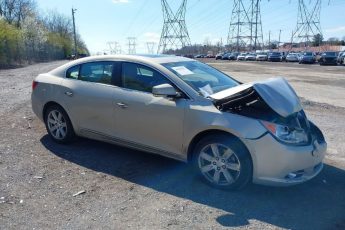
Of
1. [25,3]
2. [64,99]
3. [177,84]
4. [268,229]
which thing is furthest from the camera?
[25,3]

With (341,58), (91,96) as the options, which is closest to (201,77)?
(91,96)

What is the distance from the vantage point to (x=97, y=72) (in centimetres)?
593

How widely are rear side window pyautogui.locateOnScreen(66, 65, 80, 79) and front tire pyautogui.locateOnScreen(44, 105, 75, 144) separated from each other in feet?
1.77

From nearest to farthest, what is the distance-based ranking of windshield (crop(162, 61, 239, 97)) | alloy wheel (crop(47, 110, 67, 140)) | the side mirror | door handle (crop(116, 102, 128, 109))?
the side mirror → windshield (crop(162, 61, 239, 97)) → door handle (crop(116, 102, 128, 109)) → alloy wheel (crop(47, 110, 67, 140))

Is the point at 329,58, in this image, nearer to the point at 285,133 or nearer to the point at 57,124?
the point at 57,124

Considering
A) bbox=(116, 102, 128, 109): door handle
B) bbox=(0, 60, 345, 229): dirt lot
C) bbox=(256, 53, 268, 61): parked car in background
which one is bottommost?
bbox=(0, 60, 345, 229): dirt lot

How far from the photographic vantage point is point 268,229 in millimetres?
3811

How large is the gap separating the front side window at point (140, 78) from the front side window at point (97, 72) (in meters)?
0.29

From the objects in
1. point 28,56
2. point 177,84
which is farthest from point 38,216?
point 28,56

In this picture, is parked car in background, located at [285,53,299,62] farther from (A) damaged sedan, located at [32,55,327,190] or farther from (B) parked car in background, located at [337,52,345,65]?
(A) damaged sedan, located at [32,55,327,190]

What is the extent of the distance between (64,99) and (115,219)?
2.82 metres

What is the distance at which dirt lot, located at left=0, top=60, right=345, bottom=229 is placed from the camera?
395 cm

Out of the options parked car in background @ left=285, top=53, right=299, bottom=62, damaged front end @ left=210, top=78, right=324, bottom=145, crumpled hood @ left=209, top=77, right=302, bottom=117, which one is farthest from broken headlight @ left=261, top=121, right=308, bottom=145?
parked car in background @ left=285, top=53, right=299, bottom=62

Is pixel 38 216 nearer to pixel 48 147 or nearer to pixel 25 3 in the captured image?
pixel 48 147
